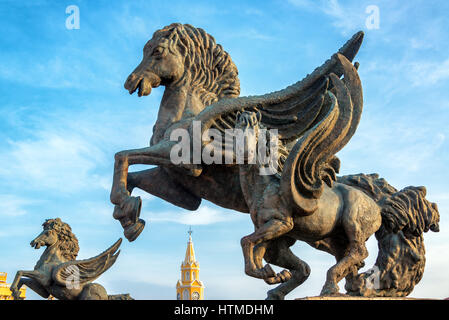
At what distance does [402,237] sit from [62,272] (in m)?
Result: 4.89

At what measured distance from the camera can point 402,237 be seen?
563cm

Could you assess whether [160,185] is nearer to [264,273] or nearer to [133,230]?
[133,230]

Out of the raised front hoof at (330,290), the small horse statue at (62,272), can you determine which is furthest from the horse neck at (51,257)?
the raised front hoof at (330,290)

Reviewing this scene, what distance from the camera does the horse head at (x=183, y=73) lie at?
5.82 m

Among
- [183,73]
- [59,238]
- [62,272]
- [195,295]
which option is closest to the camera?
[183,73]

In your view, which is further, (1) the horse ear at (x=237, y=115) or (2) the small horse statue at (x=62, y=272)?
(2) the small horse statue at (x=62, y=272)

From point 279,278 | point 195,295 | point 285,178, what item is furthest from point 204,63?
point 195,295

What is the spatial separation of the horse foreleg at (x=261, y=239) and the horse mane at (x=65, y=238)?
448 centimetres

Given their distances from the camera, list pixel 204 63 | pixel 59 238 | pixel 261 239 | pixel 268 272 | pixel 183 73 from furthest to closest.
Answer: pixel 59 238 → pixel 204 63 → pixel 183 73 → pixel 261 239 → pixel 268 272

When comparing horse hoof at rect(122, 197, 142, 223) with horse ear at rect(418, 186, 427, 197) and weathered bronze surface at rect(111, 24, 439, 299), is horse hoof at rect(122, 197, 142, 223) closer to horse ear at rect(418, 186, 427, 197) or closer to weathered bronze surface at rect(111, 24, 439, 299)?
weathered bronze surface at rect(111, 24, 439, 299)

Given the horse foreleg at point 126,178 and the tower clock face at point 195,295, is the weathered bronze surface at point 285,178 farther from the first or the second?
the tower clock face at point 195,295

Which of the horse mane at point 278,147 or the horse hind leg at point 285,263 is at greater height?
the horse mane at point 278,147

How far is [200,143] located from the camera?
17.6 ft
